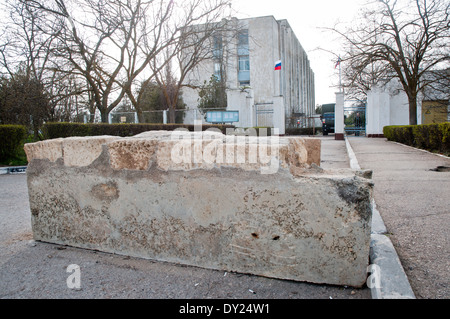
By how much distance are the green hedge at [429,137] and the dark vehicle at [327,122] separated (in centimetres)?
1317

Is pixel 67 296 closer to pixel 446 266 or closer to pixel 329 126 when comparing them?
pixel 446 266

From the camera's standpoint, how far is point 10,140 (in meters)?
10.0

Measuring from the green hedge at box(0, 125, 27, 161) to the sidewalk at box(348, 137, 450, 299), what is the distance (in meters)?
10.6

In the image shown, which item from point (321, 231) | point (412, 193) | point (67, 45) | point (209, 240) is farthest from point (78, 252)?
point (67, 45)

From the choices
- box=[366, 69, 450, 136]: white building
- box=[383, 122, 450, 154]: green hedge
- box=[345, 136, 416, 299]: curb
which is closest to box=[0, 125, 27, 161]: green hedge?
box=[345, 136, 416, 299]: curb

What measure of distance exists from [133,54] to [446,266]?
1627cm

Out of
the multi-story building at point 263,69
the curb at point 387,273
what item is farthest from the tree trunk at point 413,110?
the curb at point 387,273

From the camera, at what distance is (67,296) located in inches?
A: 76.2

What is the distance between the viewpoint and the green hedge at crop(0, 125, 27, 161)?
989 centimetres

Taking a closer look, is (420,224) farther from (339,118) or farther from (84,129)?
(339,118)

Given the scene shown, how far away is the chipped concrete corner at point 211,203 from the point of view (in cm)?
191

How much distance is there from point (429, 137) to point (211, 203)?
1122 centimetres

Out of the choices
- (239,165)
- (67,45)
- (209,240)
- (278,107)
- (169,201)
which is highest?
(67,45)

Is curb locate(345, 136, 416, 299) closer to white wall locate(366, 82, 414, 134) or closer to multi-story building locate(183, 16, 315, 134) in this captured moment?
white wall locate(366, 82, 414, 134)
